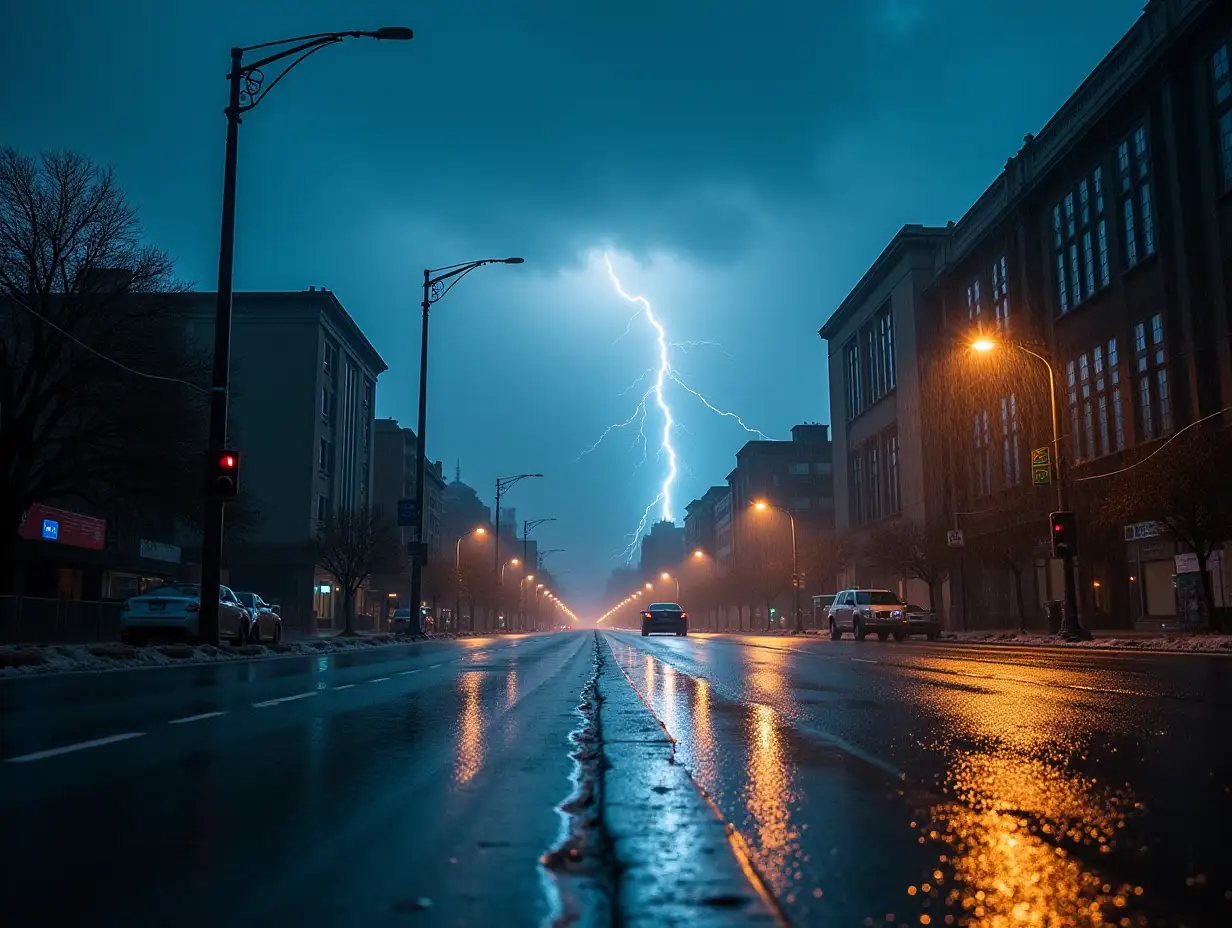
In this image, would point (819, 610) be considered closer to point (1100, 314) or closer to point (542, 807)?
point (1100, 314)

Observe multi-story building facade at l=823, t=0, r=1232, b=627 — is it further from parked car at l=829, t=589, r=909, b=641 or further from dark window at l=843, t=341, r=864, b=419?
dark window at l=843, t=341, r=864, b=419

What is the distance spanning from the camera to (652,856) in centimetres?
344

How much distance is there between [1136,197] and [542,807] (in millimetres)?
41846

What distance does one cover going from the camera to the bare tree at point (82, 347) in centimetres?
2933

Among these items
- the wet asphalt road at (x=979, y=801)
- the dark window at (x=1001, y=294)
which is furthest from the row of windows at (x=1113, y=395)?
the wet asphalt road at (x=979, y=801)

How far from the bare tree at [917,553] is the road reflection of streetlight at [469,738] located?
41.4 metres

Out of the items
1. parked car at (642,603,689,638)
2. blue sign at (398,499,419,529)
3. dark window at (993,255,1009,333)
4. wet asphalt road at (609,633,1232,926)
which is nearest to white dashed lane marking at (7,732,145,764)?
wet asphalt road at (609,633,1232,926)

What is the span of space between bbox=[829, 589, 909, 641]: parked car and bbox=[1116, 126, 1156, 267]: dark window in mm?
15348

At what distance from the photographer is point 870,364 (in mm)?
77312

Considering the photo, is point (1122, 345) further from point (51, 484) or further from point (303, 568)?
point (303, 568)

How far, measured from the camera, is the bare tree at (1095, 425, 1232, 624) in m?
27.9

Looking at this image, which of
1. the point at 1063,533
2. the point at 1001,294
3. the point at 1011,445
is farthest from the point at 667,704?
the point at 1001,294

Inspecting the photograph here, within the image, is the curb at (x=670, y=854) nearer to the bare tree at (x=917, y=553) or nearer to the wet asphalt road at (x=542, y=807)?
the wet asphalt road at (x=542, y=807)

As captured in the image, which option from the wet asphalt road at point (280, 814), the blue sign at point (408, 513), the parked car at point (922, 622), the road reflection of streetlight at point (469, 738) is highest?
the blue sign at point (408, 513)
